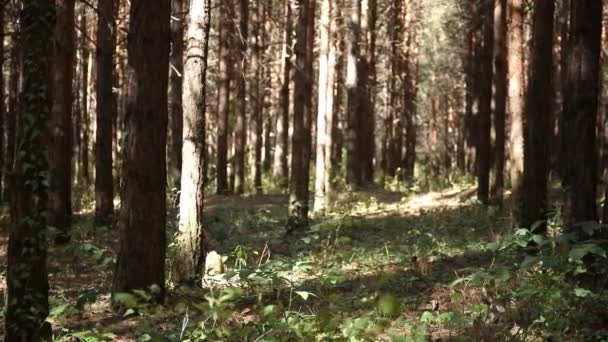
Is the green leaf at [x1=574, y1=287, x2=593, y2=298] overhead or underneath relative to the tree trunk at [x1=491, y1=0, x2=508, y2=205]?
underneath

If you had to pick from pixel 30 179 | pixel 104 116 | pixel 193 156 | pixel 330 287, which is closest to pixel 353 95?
pixel 104 116

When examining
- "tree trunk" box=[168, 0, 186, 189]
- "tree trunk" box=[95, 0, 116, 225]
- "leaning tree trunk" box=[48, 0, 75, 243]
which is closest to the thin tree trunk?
"tree trunk" box=[168, 0, 186, 189]

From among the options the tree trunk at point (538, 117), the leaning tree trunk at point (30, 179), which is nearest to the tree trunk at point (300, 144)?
the tree trunk at point (538, 117)

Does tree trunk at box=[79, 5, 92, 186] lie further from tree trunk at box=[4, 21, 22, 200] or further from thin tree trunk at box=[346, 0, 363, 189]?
thin tree trunk at box=[346, 0, 363, 189]

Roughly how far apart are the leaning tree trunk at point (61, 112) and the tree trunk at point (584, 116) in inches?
368

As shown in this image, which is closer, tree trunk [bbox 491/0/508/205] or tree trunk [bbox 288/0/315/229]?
tree trunk [bbox 288/0/315/229]

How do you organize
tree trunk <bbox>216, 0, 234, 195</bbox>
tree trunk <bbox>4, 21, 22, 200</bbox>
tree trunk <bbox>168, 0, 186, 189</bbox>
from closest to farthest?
tree trunk <bbox>4, 21, 22, 200</bbox> → tree trunk <bbox>168, 0, 186, 189</bbox> → tree trunk <bbox>216, 0, 234, 195</bbox>

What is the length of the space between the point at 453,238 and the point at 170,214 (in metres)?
7.81

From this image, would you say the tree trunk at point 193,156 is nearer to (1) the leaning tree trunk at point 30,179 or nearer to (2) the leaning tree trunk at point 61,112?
(1) the leaning tree trunk at point 30,179

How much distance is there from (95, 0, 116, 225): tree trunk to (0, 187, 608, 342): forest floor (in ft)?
2.13

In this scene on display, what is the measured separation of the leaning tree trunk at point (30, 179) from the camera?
532 centimetres

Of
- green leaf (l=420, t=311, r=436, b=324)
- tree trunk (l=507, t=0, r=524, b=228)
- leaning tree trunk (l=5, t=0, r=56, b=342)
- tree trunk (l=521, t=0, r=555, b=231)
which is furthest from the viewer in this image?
tree trunk (l=507, t=0, r=524, b=228)

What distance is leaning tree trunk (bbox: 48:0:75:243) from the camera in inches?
516

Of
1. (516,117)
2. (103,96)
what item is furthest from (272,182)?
(516,117)
